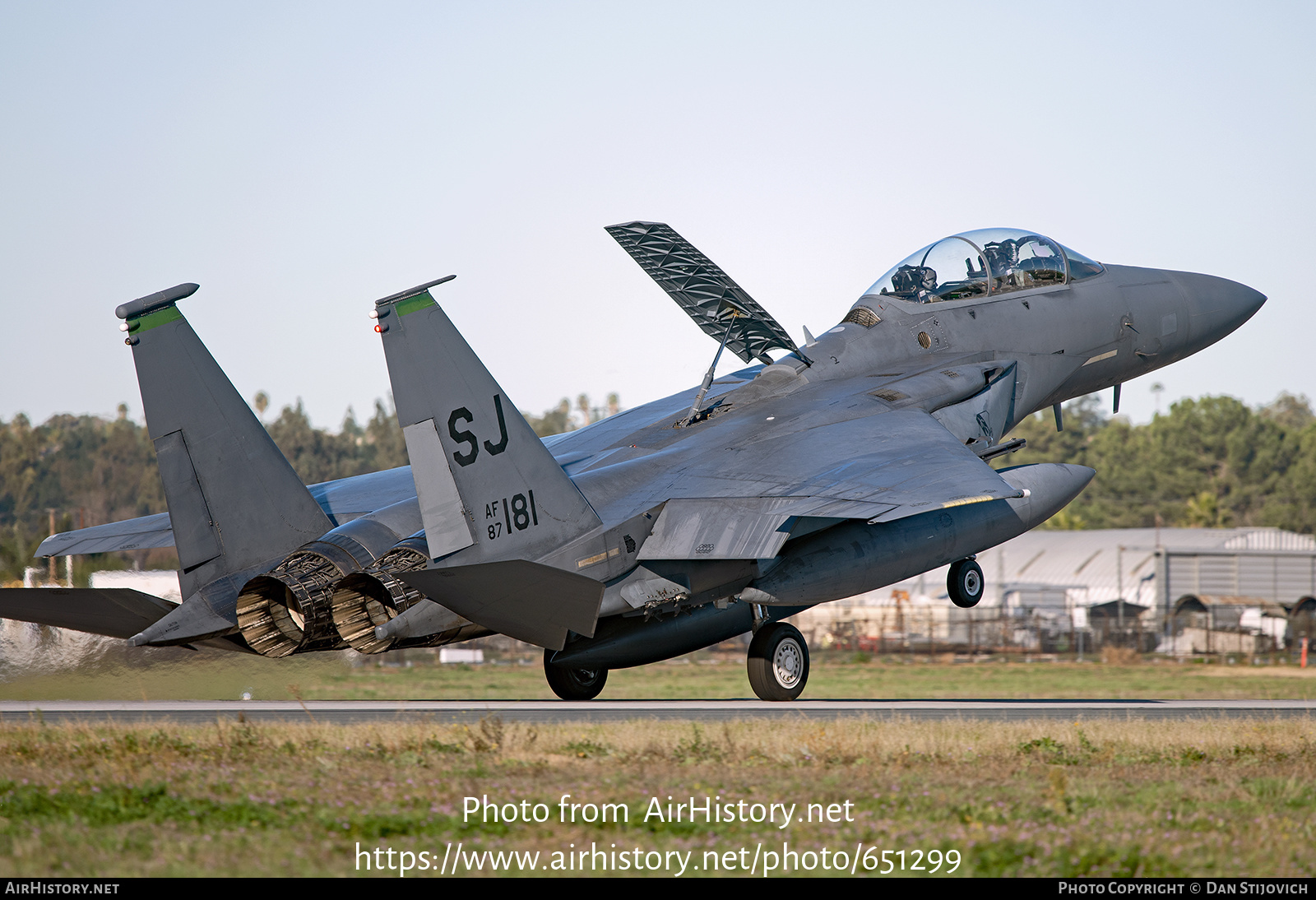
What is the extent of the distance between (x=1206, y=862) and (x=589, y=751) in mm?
4887

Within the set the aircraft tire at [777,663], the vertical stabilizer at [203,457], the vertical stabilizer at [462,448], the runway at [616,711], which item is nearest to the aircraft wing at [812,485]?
the vertical stabilizer at [462,448]

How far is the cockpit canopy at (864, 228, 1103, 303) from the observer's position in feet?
59.1

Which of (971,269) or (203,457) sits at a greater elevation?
(971,269)

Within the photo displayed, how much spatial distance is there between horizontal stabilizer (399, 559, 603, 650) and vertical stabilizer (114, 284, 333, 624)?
312cm

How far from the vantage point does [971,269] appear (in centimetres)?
1817

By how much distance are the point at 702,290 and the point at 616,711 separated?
199 inches

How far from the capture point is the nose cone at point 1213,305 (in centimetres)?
2014

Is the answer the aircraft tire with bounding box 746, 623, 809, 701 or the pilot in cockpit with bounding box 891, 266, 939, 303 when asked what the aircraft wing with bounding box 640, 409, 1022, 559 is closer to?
the aircraft tire with bounding box 746, 623, 809, 701

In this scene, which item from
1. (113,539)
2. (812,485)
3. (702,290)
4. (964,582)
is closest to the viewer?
(812,485)

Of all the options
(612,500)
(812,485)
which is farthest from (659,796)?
(612,500)

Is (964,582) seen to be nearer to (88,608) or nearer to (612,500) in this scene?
(612,500)

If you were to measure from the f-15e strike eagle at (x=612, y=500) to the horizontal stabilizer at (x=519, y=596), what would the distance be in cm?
3

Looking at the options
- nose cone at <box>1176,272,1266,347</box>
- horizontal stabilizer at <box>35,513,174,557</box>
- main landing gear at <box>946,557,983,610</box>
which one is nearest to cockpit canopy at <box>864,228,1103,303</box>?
nose cone at <box>1176,272,1266,347</box>

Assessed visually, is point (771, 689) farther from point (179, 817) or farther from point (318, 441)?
point (318, 441)
